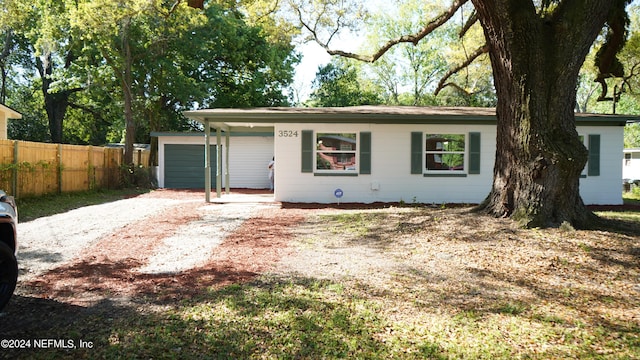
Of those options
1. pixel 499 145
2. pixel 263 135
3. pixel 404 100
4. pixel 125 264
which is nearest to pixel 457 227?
pixel 499 145

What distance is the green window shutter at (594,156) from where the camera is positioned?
14195mm

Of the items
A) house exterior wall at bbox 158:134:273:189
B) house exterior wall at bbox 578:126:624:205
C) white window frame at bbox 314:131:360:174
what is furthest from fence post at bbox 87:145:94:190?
house exterior wall at bbox 578:126:624:205

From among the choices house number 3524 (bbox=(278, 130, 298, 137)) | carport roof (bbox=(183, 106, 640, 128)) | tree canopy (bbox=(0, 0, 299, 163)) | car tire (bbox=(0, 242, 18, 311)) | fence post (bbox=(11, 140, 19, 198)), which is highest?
tree canopy (bbox=(0, 0, 299, 163))

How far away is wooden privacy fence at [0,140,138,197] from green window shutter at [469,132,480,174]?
12760mm

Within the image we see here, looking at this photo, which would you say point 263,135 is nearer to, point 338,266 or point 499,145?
point 499,145

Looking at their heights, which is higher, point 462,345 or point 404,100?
point 404,100

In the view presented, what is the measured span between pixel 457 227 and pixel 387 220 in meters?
1.80

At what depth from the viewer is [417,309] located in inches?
178

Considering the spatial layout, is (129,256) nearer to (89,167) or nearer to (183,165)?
(89,167)

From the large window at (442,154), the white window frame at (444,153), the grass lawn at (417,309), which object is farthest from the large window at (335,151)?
the grass lawn at (417,309)

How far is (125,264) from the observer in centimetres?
639

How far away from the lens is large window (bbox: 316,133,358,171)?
14.0m

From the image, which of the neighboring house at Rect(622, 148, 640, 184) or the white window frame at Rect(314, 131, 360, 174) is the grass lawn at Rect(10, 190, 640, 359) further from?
the neighboring house at Rect(622, 148, 640, 184)

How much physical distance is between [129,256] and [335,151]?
8094 millimetres
